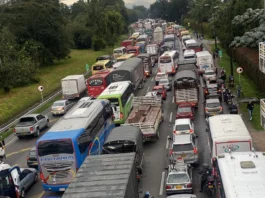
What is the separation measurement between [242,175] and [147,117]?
15.5 metres

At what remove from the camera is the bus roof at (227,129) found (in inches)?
780

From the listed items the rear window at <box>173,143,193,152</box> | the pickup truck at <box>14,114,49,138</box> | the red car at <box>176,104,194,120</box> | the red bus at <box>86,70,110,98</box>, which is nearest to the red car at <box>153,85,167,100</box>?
the red bus at <box>86,70,110,98</box>

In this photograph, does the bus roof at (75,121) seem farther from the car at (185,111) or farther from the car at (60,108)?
the car at (60,108)

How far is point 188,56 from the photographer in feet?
182

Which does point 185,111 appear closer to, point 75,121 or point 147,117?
point 147,117

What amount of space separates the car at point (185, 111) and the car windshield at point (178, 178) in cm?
1215

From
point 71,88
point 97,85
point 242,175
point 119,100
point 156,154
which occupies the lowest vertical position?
point 156,154

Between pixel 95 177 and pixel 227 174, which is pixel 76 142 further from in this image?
pixel 227 174

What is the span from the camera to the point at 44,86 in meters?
52.6

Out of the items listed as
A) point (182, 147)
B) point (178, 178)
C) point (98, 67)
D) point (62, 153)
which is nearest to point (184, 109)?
point (182, 147)

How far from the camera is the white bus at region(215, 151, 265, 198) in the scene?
12477mm

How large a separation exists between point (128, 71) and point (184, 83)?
23.8 feet

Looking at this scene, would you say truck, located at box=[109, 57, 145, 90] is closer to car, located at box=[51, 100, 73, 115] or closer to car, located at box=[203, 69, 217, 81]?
car, located at box=[51, 100, 73, 115]

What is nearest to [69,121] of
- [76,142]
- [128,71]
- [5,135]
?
[76,142]
